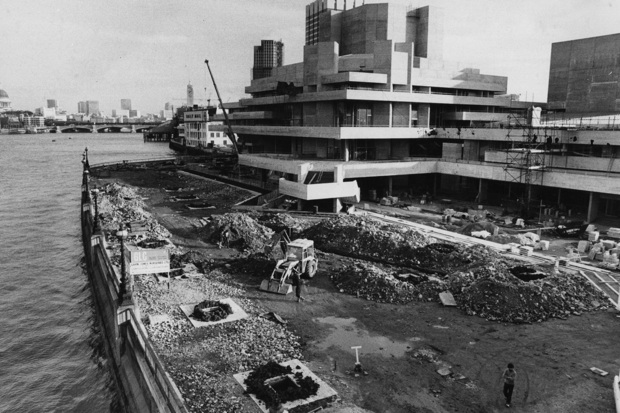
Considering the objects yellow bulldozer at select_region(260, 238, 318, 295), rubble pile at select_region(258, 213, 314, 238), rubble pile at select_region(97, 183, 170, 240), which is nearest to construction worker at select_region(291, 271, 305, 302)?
yellow bulldozer at select_region(260, 238, 318, 295)

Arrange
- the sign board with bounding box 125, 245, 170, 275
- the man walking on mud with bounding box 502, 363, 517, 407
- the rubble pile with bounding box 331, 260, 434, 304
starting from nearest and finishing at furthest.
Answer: the man walking on mud with bounding box 502, 363, 517, 407
the sign board with bounding box 125, 245, 170, 275
the rubble pile with bounding box 331, 260, 434, 304

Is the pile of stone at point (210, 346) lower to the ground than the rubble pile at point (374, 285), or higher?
lower

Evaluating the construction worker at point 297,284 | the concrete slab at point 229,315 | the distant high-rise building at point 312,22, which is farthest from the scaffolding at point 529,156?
the distant high-rise building at point 312,22

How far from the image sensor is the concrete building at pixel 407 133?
52125 mm

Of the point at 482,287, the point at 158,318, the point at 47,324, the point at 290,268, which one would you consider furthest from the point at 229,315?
the point at 47,324

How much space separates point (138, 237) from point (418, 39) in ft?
187

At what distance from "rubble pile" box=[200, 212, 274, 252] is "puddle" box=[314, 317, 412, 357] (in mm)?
15549

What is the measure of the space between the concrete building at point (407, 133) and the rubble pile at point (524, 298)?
2151 centimetres

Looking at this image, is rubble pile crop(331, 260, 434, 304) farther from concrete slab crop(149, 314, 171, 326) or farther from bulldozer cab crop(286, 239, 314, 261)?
concrete slab crop(149, 314, 171, 326)

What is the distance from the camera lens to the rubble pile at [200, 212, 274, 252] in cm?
3906

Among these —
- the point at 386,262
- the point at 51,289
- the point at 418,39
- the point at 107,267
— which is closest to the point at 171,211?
A: the point at 51,289

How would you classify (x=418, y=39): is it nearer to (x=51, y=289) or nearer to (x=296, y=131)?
(x=296, y=131)

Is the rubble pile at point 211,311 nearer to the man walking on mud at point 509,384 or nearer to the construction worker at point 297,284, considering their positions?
the construction worker at point 297,284

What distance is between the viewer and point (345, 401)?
17656mm
